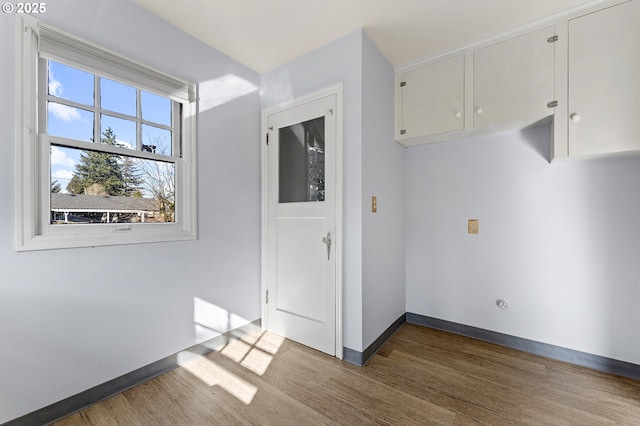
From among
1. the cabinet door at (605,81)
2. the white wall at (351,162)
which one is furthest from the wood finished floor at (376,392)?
the cabinet door at (605,81)

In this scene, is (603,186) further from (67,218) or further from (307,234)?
(67,218)

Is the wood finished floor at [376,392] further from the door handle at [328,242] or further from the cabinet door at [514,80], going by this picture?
the cabinet door at [514,80]

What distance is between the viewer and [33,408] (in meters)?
1.44

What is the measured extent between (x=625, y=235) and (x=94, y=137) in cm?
375

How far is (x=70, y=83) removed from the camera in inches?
64.6

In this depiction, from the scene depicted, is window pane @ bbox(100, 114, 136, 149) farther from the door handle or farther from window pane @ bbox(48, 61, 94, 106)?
the door handle

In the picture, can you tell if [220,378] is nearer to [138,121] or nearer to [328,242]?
[328,242]

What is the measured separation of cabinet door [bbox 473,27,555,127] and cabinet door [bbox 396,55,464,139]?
129 mm

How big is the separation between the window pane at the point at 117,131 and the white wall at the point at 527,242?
2529 mm

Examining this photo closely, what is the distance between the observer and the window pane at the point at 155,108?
1.97 meters

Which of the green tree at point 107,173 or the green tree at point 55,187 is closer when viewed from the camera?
the green tree at point 55,187

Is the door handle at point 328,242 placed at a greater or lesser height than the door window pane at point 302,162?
lesser

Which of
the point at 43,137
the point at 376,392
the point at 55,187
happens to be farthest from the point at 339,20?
the point at 376,392

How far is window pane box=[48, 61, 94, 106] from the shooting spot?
5.22 ft
